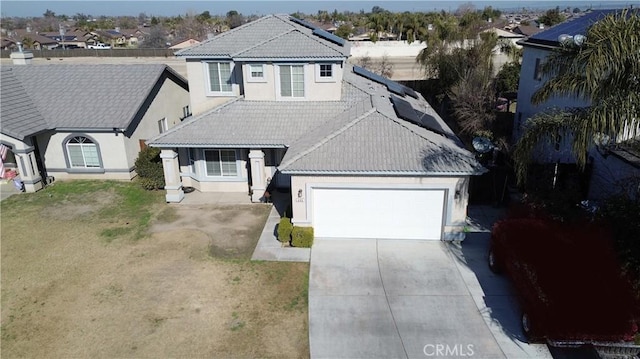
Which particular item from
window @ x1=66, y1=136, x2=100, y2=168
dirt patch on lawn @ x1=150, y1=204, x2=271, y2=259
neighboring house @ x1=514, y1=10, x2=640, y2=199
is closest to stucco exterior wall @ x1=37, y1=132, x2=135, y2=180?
window @ x1=66, y1=136, x2=100, y2=168

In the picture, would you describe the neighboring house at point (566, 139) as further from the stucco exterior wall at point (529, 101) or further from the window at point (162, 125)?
the window at point (162, 125)

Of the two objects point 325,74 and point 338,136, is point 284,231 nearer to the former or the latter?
point 338,136

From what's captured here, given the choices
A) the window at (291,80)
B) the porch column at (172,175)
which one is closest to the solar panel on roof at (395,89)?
the window at (291,80)

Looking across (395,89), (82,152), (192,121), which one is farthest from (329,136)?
(82,152)

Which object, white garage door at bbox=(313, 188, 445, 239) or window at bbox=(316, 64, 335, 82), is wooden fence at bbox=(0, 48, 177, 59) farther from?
white garage door at bbox=(313, 188, 445, 239)

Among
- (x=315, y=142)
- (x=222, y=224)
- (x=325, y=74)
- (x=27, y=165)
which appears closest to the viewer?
(x=315, y=142)

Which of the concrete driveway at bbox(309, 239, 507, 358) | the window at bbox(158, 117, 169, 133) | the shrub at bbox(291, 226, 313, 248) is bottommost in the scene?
the concrete driveway at bbox(309, 239, 507, 358)
